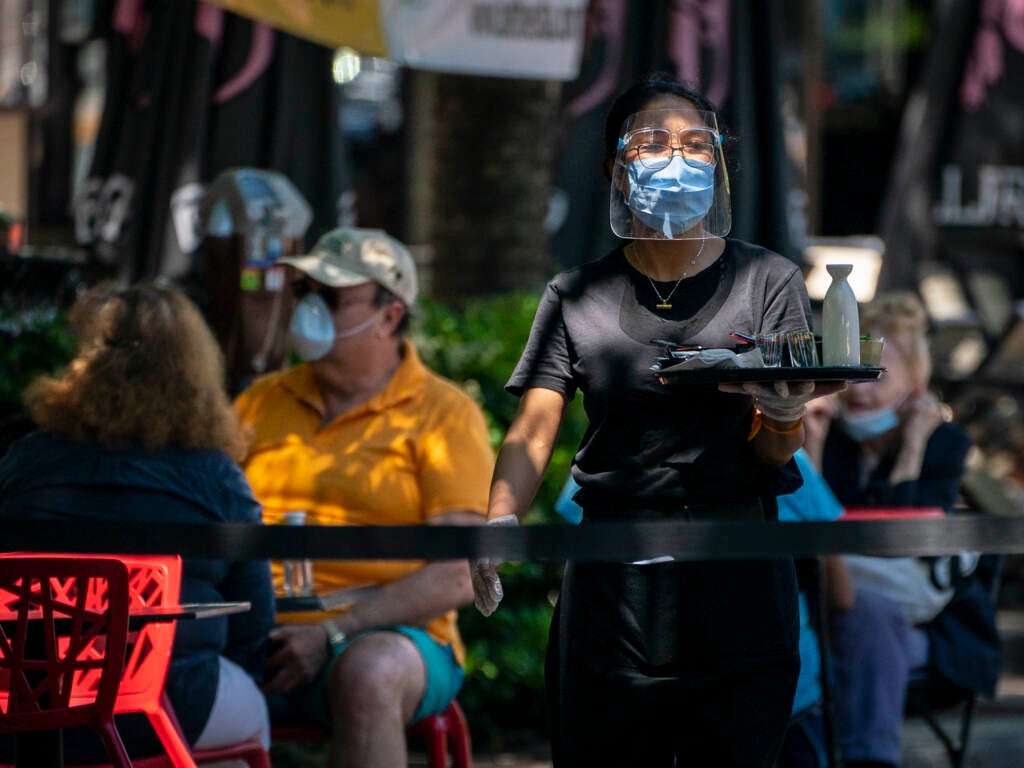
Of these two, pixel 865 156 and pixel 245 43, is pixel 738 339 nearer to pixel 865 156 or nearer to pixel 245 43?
pixel 245 43

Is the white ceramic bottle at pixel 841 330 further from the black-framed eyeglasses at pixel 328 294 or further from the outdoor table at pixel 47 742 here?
the black-framed eyeglasses at pixel 328 294

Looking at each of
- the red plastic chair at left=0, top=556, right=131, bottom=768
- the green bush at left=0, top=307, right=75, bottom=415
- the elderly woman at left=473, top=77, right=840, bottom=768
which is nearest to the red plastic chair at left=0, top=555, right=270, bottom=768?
the red plastic chair at left=0, top=556, right=131, bottom=768

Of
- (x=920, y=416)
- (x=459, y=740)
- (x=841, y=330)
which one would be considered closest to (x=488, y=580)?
(x=841, y=330)

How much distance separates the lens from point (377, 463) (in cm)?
431

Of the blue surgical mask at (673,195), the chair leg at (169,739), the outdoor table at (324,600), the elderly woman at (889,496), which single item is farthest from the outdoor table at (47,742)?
the elderly woman at (889,496)

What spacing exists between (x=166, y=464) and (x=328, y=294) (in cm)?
102

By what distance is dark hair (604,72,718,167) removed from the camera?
9.78 feet

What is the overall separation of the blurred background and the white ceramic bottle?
1793mm

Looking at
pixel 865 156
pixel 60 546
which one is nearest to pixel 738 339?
pixel 60 546

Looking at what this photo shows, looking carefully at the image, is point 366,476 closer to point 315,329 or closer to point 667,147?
point 315,329

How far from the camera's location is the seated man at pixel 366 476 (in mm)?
3953

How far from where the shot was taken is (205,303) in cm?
524

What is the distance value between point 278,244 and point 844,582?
6.82ft

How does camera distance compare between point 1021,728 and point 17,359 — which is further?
point 1021,728
